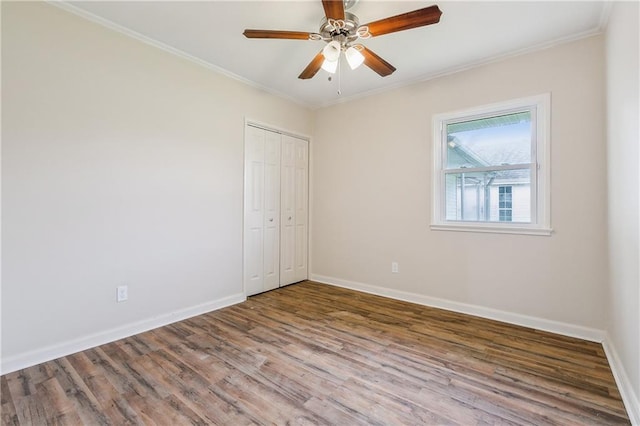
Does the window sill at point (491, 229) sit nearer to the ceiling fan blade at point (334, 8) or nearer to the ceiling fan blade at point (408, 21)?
the ceiling fan blade at point (408, 21)

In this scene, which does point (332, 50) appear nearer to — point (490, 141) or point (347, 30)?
point (347, 30)

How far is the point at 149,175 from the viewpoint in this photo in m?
2.66

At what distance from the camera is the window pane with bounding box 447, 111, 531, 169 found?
2.82m

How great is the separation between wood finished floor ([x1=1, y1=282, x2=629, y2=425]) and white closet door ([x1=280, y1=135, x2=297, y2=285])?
1.31 metres

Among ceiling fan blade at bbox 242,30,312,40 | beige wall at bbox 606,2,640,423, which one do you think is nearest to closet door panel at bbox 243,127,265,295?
ceiling fan blade at bbox 242,30,312,40

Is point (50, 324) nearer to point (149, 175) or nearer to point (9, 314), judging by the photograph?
point (9, 314)

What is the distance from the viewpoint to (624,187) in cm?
182

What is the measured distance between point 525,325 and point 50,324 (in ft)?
12.8

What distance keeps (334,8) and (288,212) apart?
8.75ft

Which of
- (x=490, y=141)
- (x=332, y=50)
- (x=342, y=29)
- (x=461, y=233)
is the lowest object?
(x=461, y=233)

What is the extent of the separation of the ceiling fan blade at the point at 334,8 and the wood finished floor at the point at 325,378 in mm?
2321

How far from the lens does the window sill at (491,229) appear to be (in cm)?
267

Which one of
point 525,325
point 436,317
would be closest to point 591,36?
point 525,325

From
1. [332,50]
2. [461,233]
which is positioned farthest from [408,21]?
[461,233]
